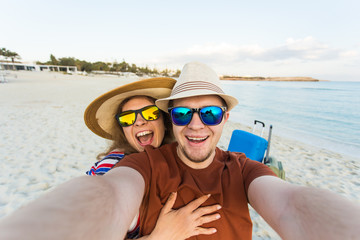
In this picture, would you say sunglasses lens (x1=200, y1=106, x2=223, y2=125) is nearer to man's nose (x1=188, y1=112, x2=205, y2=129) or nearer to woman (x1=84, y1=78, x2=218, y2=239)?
man's nose (x1=188, y1=112, x2=205, y2=129)

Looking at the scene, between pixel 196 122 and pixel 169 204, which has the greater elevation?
pixel 196 122

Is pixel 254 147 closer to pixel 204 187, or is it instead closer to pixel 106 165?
pixel 204 187

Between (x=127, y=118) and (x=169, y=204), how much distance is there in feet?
3.63

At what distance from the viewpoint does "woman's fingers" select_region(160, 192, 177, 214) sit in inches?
44.5

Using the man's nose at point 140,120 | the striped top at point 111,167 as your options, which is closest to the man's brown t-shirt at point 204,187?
the striped top at point 111,167

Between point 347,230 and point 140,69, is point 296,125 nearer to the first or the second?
point 347,230

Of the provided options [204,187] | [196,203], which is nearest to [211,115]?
[204,187]

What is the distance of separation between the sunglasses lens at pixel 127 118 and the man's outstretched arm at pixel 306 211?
4.60ft

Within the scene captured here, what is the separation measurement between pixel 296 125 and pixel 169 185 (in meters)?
12.3

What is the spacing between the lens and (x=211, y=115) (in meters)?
1.38

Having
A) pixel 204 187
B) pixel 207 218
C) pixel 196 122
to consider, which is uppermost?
pixel 196 122

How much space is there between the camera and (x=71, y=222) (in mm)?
560

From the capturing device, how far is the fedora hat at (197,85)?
129 cm

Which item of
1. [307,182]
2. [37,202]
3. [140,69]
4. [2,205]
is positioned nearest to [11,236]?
[37,202]
